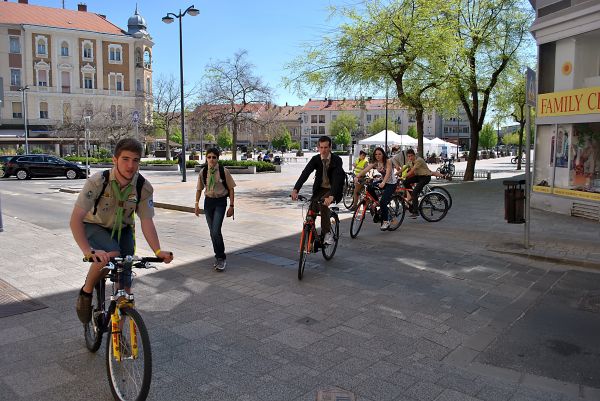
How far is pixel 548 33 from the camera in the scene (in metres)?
13.0

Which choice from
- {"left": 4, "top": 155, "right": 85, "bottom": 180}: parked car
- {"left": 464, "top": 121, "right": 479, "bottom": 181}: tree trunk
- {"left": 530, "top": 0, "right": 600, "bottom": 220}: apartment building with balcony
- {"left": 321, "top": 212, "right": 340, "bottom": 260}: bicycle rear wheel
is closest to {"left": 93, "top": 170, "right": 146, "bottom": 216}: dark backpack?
{"left": 321, "top": 212, "right": 340, "bottom": 260}: bicycle rear wheel

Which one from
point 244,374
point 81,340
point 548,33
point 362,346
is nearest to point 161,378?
point 244,374

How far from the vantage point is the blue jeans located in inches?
273

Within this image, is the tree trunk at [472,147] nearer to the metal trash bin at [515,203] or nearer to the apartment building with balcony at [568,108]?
the apartment building with balcony at [568,108]

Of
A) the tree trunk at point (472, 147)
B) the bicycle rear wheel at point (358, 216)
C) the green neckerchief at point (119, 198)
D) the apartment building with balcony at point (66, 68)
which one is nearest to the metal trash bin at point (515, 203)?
the bicycle rear wheel at point (358, 216)

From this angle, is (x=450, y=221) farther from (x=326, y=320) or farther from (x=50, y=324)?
(x=50, y=324)

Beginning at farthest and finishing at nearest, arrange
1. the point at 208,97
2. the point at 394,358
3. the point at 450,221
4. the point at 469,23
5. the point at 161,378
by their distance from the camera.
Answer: the point at 208,97
the point at 469,23
the point at 450,221
the point at 394,358
the point at 161,378

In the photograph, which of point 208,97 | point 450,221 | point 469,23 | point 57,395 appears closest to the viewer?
point 57,395

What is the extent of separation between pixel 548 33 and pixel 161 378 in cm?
1314

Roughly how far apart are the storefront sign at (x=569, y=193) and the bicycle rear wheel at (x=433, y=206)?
3.39 m

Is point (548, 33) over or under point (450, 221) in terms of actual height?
over

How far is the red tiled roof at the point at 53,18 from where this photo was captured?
66125 mm

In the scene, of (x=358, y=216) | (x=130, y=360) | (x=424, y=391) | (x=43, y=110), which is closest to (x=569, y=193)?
(x=358, y=216)

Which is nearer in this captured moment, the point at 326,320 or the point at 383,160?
the point at 326,320
